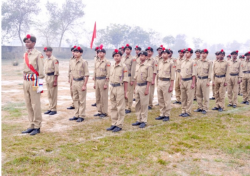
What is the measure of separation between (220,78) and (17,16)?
33.1m

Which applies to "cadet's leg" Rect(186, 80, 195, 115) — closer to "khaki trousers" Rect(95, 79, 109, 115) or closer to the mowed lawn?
the mowed lawn

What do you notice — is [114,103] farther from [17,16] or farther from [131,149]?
[17,16]

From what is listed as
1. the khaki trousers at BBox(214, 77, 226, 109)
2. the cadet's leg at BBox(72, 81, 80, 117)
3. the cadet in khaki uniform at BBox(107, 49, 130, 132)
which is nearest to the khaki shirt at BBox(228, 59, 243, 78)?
the khaki trousers at BBox(214, 77, 226, 109)

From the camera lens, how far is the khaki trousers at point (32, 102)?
16.3 feet

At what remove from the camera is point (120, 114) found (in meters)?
5.46

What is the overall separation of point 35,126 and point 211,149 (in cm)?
366

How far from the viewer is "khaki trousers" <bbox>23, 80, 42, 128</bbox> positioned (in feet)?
16.3

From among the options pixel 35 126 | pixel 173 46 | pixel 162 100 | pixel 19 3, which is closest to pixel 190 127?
pixel 162 100

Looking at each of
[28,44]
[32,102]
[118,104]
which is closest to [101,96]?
[118,104]

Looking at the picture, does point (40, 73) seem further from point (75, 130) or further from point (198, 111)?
point (198, 111)

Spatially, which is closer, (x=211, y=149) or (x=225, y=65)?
(x=211, y=149)

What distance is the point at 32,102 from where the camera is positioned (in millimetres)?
5047

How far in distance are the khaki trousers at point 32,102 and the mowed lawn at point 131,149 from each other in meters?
0.36

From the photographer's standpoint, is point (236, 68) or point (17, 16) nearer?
point (236, 68)
